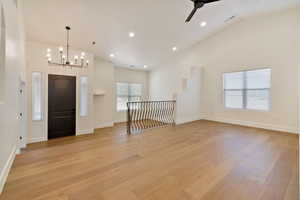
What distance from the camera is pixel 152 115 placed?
772 cm

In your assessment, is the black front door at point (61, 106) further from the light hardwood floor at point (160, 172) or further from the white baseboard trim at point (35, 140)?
the light hardwood floor at point (160, 172)

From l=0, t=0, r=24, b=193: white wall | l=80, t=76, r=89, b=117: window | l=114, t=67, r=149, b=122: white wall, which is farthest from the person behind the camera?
l=114, t=67, r=149, b=122: white wall

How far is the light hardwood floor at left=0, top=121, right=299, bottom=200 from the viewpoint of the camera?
1.72m

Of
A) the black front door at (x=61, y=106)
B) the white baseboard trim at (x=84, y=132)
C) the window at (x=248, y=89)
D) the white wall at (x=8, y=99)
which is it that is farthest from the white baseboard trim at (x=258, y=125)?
the white wall at (x=8, y=99)

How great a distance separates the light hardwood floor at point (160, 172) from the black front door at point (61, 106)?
49.9 inches

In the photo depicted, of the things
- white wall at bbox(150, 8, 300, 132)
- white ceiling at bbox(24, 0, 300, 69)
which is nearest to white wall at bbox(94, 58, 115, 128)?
white ceiling at bbox(24, 0, 300, 69)

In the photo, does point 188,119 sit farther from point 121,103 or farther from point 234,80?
point 121,103

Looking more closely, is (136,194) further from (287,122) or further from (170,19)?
(287,122)

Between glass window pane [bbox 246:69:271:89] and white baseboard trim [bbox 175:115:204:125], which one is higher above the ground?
glass window pane [bbox 246:69:271:89]

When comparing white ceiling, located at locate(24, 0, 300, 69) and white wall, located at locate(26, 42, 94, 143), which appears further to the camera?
white wall, located at locate(26, 42, 94, 143)

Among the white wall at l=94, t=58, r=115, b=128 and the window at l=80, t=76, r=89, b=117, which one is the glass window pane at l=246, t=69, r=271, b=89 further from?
the window at l=80, t=76, r=89, b=117

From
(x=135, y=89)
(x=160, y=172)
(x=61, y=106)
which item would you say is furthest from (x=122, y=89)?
(x=160, y=172)

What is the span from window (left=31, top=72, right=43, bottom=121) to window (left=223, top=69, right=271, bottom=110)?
7.18m

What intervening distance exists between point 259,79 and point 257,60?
73 centimetres
